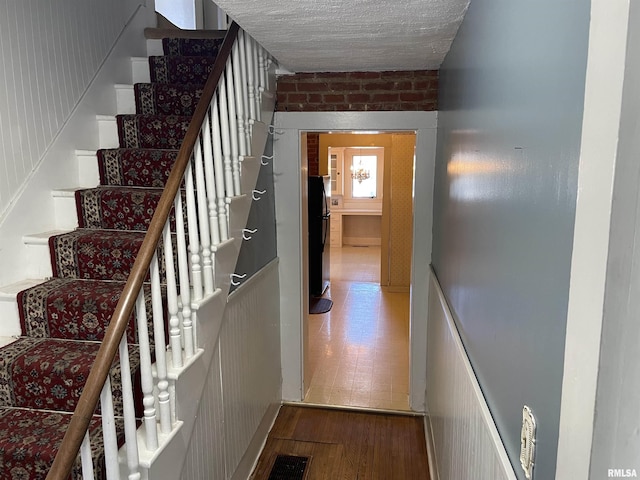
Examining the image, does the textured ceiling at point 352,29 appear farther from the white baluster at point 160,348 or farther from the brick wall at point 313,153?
the brick wall at point 313,153

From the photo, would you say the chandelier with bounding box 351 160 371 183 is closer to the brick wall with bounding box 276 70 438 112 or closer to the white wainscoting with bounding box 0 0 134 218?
the brick wall with bounding box 276 70 438 112

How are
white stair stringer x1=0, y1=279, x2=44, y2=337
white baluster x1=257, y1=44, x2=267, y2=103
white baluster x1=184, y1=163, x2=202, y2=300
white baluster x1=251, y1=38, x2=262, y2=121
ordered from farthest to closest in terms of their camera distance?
white baluster x1=257, y1=44, x2=267, y2=103, white baluster x1=251, y1=38, x2=262, y2=121, white stair stringer x1=0, y1=279, x2=44, y2=337, white baluster x1=184, y1=163, x2=202, y2=300

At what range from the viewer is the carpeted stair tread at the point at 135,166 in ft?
8.30

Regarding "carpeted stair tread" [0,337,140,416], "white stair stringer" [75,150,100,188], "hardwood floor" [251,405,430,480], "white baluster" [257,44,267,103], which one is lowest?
"hardwood floor" [251,405,430,480]

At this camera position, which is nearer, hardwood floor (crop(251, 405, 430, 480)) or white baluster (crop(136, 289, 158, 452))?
white baluster (crop(136, 289, 158, 452))

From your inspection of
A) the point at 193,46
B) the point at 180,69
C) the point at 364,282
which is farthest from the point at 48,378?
the point at 364,282

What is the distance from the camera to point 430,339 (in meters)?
2.88

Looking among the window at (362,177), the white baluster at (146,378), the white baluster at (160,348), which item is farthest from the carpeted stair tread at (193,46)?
the window at (362,177)

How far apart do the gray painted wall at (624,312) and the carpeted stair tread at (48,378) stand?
1.55 meters

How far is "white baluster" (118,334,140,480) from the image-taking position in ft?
4.36

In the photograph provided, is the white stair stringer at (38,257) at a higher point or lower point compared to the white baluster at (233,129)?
lower

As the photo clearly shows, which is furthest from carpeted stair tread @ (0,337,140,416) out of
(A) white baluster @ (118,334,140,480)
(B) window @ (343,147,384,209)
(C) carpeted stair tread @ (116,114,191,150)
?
(B) window @ (343,147,384,209)

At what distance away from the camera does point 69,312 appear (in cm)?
189

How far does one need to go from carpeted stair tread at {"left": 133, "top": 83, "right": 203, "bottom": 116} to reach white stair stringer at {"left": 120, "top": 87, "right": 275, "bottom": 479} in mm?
715
